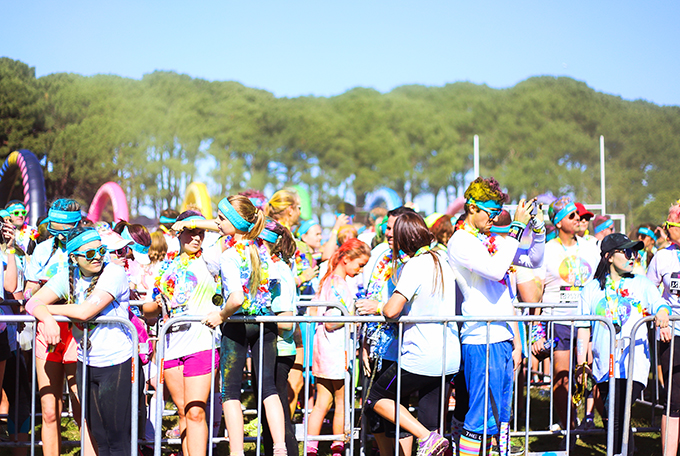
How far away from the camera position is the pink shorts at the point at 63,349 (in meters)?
3.87

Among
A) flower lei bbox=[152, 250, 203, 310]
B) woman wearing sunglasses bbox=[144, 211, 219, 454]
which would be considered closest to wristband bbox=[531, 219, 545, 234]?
woman wearing sunglasses bbox=[144, 211, 219, 454]

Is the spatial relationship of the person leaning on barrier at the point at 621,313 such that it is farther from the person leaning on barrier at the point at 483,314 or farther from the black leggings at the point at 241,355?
the black leggings at the point at 241,355

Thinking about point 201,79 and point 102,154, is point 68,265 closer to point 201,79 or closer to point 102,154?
point 102,154

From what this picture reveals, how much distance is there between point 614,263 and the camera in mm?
4375

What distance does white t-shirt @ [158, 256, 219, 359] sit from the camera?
4023 mm

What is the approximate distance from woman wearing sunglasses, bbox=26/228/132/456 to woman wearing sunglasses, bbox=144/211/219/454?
0.40 meters

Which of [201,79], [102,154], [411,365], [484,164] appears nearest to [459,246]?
[411,365]

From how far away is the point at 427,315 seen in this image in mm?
3832

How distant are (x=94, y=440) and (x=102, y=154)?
36634 mm

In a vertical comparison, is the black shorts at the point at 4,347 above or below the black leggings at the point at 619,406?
above

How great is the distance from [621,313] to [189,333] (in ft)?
9.86

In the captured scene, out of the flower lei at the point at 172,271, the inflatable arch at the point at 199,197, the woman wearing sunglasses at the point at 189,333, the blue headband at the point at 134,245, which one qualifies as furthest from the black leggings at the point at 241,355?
the inflatable arch at the point at 199,197

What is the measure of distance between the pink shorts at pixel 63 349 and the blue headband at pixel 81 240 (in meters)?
0.56

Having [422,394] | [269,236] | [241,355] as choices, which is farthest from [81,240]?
[422,394]
